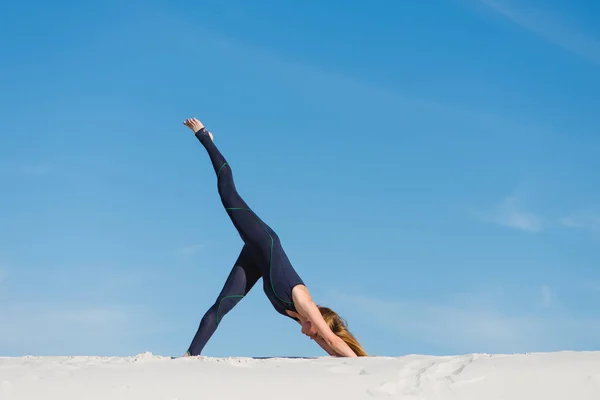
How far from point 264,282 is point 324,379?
2.19 meters

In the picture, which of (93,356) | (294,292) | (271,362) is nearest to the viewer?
(271,362)

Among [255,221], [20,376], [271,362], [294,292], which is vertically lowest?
[20,376]

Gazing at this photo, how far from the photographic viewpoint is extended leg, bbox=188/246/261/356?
696cm

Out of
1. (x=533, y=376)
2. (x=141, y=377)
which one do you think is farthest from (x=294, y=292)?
(x=533, y=376)

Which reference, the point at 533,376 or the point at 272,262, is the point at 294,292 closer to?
the point at 272,262

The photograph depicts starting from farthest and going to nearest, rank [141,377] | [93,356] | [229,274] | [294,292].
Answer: [229,274], [294,292], [93,356], [141,377]

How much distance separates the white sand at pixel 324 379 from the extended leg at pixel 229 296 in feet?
4.49

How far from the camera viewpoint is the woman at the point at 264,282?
22.1 ft

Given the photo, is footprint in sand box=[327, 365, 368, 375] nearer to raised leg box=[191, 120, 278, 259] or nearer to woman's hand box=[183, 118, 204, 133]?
raised leg box=[191, 120, 278, 259]

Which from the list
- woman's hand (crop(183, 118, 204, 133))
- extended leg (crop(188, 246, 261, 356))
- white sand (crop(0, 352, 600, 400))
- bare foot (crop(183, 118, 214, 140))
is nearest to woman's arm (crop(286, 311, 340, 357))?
extended leg (crop(188, 246, 261, 356))

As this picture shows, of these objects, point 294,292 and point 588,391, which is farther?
point 294,292

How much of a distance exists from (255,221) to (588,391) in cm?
349

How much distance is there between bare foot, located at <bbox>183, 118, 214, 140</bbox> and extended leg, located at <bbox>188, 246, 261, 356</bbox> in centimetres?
139

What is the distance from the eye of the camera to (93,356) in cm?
621
